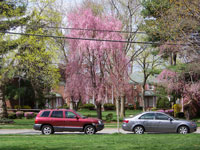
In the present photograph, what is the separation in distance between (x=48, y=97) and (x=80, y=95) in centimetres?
2756

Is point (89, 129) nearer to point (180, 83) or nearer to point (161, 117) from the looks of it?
point (161, 117)

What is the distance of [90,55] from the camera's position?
30766 millimetres

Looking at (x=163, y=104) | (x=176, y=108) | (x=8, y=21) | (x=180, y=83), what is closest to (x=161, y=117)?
(x=180, y=83)

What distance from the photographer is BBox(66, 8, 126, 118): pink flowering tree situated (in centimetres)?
2988

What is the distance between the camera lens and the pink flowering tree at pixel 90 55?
29.9 meters

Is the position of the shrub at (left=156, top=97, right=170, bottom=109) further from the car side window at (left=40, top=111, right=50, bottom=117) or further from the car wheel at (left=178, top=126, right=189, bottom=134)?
the car side window at (left=40, top=111, right=50, bottom=117)

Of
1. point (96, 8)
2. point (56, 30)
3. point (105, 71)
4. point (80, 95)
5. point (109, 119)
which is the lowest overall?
point (109, 119)

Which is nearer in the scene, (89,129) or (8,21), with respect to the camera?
(89,129)

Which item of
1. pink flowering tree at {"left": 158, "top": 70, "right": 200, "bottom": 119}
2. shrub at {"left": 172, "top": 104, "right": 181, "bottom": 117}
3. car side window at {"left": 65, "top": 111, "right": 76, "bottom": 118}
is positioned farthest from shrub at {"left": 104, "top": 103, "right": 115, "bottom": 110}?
car side window at {"left": 65, "top": 111, "right": 76, "bottom": 118}

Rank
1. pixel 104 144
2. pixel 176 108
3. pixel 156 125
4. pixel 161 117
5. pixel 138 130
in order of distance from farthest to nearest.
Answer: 1. pixel 176 108
2. pixel 161 117
3. pixel 138 130
4. pixel 156 125
5. pixel 104 144

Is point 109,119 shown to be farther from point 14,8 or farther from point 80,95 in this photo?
point 14,8

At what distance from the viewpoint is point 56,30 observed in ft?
122

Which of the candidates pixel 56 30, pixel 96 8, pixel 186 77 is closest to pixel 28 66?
pixel 56 30

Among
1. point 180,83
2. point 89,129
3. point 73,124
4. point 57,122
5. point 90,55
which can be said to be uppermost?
point 90,55
